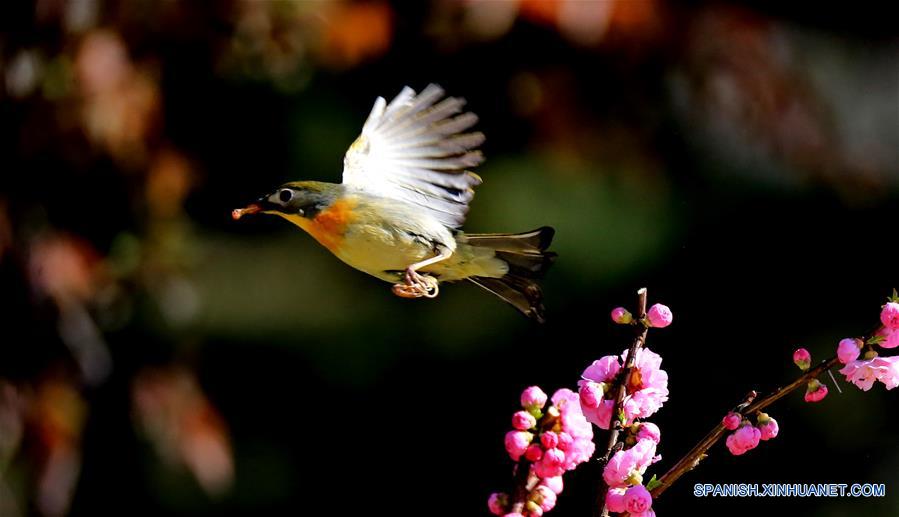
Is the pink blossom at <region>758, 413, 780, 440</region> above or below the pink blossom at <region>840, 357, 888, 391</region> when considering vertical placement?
below

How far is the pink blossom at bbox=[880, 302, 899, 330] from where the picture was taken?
22.4 inches

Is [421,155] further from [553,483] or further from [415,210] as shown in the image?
[553,483]

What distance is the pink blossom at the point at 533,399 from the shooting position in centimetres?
59

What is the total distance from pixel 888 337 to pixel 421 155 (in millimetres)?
285

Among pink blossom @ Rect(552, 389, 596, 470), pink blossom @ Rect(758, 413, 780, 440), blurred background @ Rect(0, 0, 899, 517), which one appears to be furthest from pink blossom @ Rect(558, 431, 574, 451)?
blurred background @ Rect(0, 0, 899, 517)

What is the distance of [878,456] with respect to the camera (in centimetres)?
202

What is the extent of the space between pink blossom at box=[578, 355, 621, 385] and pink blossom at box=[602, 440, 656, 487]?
0.04m

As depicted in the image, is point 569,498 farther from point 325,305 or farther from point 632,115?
point 325,305

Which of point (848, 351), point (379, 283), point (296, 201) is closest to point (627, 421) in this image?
point (848, 351)

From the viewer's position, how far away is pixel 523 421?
0.58 m

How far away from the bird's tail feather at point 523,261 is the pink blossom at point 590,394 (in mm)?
79

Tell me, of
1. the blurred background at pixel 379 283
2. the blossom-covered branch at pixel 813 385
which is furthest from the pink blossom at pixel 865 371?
the blurred background at pixel 379 283

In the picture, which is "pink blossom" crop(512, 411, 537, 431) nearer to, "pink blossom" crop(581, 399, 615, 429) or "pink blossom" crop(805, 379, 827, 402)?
"pink blossom" crop(581, 399, 615, 429)

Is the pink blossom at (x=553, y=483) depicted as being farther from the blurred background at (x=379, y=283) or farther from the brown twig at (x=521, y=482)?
the blurred background at (x=379, y=283)
